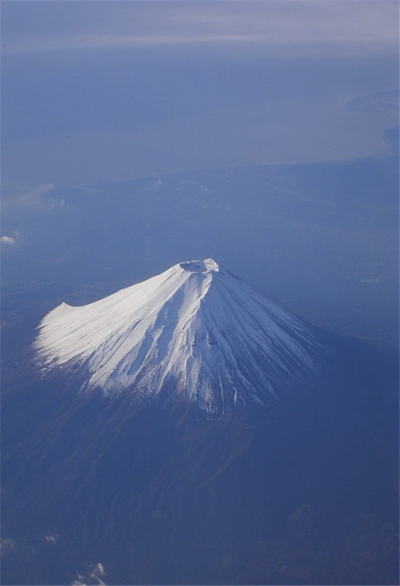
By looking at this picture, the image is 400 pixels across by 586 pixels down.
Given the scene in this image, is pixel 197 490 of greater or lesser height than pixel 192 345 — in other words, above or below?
below

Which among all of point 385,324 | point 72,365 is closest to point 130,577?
point 72,365

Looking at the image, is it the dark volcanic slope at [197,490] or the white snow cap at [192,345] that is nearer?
the dark volcanic slope at [197,490]

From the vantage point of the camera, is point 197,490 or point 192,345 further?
point 192,345

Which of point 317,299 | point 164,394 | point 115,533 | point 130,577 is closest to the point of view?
point 130,577

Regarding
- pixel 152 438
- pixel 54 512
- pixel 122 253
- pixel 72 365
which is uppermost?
pixel 122 253

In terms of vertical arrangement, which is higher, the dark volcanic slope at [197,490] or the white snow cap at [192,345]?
the white snow cap at [192,345]

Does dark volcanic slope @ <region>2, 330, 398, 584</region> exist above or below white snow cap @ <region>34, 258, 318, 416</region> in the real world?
below

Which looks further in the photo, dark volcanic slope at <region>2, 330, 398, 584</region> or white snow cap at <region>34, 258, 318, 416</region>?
white snow cap at <region>34, 258, 318, 416</region>

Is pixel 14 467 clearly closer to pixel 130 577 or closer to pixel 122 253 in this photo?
pixel 130 577
